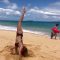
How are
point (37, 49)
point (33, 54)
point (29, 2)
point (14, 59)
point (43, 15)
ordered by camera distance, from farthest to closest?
point (43, 15), point (29, 2), point (37, 49), point (33, 54), point (14, 59)

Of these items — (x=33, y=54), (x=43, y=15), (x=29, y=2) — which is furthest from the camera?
(x=43, y=15)

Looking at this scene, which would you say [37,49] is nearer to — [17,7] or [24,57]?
[24,57]

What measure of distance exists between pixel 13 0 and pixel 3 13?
109 centimetres

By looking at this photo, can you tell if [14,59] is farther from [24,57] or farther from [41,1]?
[41,1]

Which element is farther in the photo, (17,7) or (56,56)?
(17,7)

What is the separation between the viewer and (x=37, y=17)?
1650 cm

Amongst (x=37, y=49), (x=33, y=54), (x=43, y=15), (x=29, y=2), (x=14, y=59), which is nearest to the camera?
(x=14, y=59)

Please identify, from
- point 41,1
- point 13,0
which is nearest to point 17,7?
point 13,0

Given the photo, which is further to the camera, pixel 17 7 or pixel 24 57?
pixel 17 7

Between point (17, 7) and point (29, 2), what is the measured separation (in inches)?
31.5

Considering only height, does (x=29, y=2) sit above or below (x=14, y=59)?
above

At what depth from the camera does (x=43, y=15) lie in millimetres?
15898

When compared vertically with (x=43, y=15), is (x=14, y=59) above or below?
below

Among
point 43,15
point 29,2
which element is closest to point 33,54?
point 29,2
